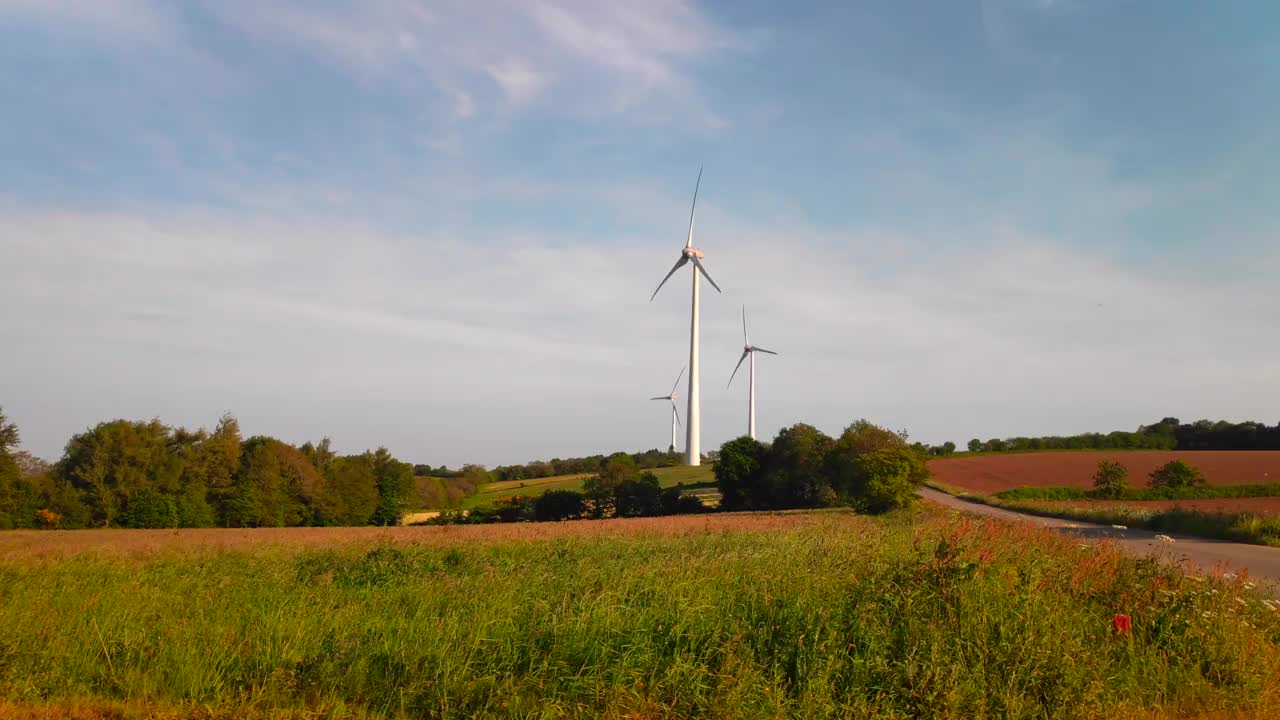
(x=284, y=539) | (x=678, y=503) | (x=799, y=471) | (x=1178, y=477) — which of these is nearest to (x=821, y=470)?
(x=799, y=471)

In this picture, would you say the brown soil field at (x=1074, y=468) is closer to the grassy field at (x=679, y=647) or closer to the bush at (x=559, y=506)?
the bush at (x=559, y=506)

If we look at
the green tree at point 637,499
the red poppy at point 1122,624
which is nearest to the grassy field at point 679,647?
the red poppy at point 1122,624

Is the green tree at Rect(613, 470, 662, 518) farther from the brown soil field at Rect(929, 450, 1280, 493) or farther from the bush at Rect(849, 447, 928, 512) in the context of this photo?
the brown soil field at Rect(929, 450, 1280, 493)

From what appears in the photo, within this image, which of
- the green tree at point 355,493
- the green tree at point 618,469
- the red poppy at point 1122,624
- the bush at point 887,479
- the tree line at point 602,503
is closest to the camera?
the red poppy at point 1122,624

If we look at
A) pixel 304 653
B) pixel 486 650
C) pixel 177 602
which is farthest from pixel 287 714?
pixel 177 602

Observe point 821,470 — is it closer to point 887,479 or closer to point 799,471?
point 799,471

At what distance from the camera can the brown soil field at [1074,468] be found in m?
56.9

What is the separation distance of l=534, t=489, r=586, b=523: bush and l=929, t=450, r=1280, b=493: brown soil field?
32.8 meters

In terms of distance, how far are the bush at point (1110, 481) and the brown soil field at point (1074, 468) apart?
5.25 m

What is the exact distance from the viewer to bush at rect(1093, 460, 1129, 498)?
5328 centimetres

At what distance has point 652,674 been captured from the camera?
6.27 metres

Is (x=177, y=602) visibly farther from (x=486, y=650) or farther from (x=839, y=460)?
(x=839, y=460)

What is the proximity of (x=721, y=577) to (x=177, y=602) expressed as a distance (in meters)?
5.88

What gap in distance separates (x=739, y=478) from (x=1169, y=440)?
54.5 m
